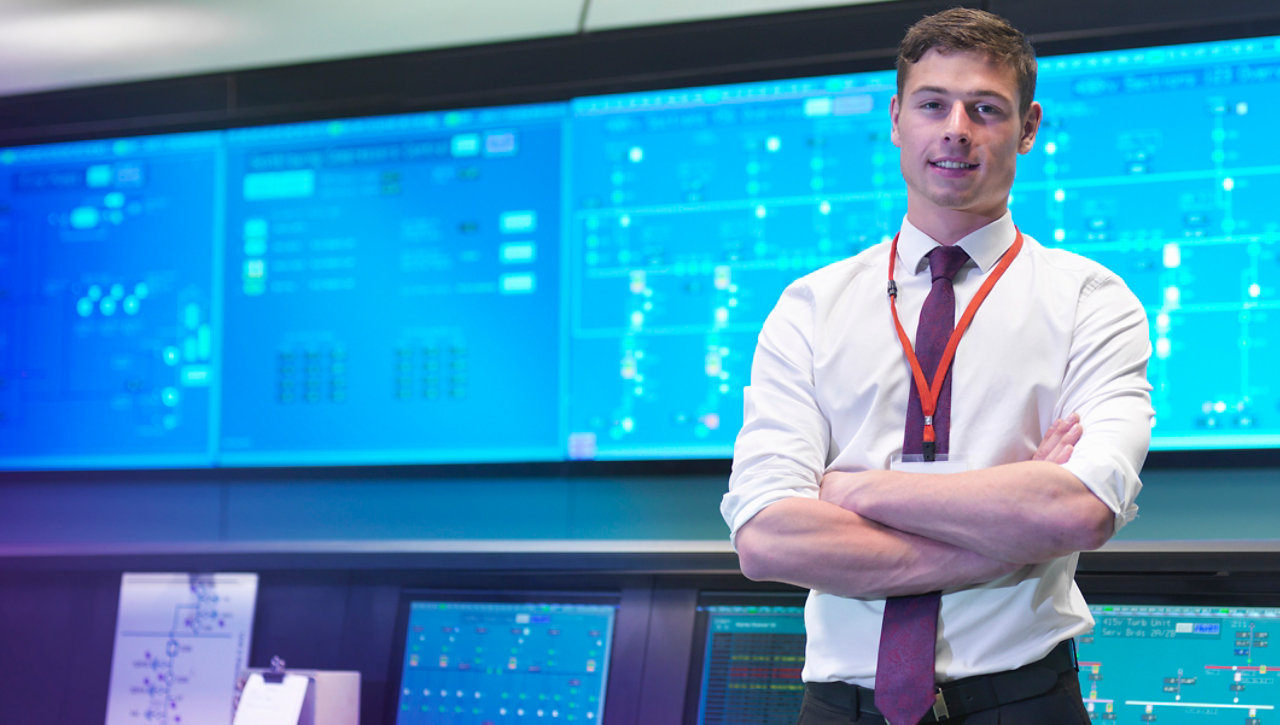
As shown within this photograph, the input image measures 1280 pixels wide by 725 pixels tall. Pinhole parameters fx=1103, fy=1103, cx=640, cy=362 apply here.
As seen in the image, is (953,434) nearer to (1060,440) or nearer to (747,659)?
(1060,440)

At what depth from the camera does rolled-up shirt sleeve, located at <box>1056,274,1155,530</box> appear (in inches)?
48.9

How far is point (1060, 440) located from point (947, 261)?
29 centimetres

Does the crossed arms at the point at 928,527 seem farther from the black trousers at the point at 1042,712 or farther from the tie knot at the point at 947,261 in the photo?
the tie knot at the point at 947,261

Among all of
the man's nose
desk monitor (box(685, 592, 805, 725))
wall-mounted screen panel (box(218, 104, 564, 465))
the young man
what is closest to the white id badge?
the young man

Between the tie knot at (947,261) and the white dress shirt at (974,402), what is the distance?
17mm

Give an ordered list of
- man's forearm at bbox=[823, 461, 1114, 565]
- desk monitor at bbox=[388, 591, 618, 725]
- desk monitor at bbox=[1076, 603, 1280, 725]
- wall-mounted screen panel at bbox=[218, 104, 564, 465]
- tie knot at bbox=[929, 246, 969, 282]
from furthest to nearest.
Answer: wall-mounted screen panel at bbox=[218, 104, 564, 465]
desk monitor at bbox=[388, 591, 618, 725]
desk monitor at bbox=[1076, 603, 1280, 725]
tie knot at bbox=[929, 246, 969, 282]
man's forearm at bbox=[823, 461, 1114, 565]

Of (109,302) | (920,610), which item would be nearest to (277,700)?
(109,302)

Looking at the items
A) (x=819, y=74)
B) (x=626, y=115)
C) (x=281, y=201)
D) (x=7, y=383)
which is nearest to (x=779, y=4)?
(x=819, y=74)

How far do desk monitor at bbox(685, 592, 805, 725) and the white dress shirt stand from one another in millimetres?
668

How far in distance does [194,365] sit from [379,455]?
0.54m

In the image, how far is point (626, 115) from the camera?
8.02 ft

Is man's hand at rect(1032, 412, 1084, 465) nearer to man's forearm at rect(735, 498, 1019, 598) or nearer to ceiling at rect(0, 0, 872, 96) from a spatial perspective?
man's forearm at rect(735, 498, 1019, 598)

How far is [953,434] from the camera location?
53.7 inches

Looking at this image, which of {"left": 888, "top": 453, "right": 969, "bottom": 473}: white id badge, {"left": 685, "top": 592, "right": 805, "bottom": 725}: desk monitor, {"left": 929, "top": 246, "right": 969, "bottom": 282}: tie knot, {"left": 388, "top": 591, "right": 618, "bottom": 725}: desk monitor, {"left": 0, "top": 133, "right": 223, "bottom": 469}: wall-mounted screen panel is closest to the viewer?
{"left": 888, "top": 453, "right": 969, "bottom": 473}: white id badge
